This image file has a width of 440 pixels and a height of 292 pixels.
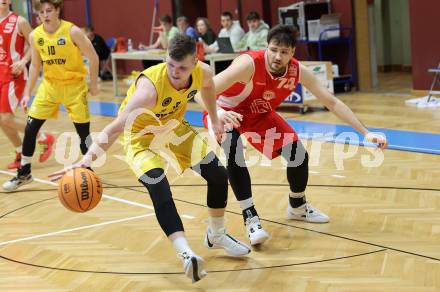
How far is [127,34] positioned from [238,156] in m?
13.4

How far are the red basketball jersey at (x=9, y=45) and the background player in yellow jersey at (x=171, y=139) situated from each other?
338 centimetres

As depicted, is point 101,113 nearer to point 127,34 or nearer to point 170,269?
point 127,34

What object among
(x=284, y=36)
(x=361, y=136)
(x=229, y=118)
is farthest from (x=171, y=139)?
(x=361, y=136)

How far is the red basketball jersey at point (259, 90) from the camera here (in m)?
4.81

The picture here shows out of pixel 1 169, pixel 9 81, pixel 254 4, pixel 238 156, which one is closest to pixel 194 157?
pixel 238 156

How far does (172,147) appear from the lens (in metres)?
4.42

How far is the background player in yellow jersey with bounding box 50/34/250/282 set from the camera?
3.93 metres

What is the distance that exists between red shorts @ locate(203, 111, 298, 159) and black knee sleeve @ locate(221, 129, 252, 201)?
0.21 metres

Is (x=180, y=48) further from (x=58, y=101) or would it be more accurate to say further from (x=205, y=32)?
(x=205, y=32)

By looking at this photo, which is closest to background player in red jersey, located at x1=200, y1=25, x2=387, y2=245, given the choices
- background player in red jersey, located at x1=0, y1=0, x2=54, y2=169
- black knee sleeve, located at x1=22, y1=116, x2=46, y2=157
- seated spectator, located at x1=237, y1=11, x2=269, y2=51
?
black knee sleeve, located at x1=22, y1=116, x2=46, y2=157

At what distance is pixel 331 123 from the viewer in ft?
31.0

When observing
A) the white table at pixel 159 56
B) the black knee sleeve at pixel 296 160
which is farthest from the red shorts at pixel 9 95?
the white table at pixel 159 56

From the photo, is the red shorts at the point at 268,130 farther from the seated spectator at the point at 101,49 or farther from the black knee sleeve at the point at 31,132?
the seated spectator at the point at 101,49

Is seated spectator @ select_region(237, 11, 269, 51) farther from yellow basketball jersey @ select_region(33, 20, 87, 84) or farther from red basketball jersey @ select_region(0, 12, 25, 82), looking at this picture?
yellow basketball jersey @ select_region(33, 20, 87, 84)
